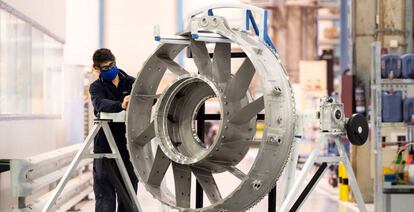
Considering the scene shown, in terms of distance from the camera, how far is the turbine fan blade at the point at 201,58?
3.56 m

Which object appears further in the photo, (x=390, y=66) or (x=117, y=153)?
(x=390, y=66)

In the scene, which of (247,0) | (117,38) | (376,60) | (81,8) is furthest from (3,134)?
(247,0)

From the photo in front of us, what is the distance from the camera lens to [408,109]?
20.1 feet

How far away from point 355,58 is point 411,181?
7.45ft

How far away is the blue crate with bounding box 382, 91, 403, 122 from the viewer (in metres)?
6.13

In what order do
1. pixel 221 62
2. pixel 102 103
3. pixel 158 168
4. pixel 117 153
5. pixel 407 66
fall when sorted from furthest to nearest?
pixel 407 66 → pixel 102 103 → pixel 117 153 → pixel 158 168 → pixel 221 62

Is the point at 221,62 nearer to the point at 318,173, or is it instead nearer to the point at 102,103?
the point at 318,173

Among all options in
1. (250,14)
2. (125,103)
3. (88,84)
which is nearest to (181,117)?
(125,103)

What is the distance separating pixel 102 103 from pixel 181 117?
0.68 m

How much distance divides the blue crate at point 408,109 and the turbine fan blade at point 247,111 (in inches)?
126

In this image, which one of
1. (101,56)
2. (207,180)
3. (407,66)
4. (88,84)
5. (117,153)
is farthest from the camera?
(88,84)

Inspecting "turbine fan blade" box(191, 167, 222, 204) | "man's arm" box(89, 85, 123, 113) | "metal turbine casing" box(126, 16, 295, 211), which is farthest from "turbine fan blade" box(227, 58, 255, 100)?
"man's arm" box(89, 85, 123, 113)

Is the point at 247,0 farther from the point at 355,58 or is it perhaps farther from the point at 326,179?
the point at 355,58

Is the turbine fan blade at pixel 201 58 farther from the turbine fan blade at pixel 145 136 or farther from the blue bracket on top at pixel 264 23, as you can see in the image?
the turbine fan blade at pixel 145 136
